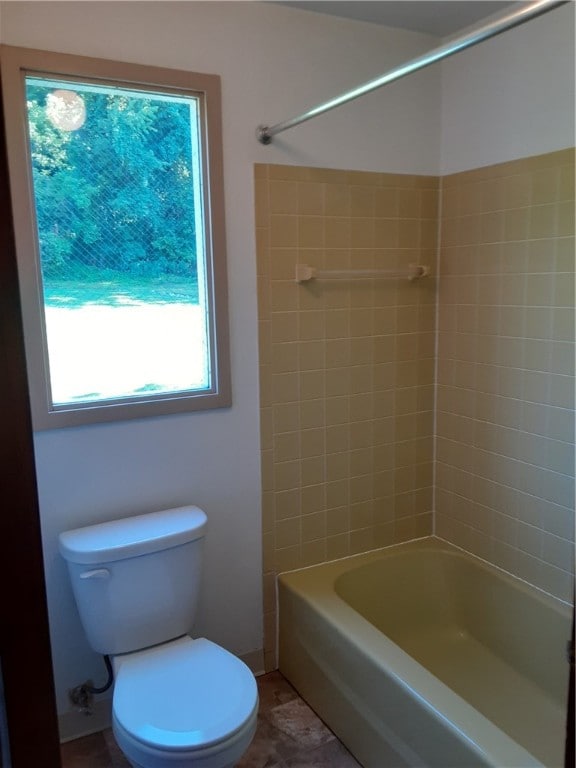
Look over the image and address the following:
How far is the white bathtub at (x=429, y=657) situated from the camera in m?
1.69

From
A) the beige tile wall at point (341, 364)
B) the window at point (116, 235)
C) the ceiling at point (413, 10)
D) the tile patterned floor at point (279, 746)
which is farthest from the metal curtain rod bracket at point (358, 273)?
the tile patterned floor at point (279, 746)

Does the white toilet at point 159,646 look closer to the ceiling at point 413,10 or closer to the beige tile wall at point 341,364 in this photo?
the beige tile wall at point 341,364

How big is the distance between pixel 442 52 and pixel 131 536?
1601mm

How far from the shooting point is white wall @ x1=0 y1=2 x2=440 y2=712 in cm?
191

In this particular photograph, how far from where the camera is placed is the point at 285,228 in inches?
87.1

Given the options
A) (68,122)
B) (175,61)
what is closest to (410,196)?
(175,61)

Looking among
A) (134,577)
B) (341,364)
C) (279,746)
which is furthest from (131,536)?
(341,364)

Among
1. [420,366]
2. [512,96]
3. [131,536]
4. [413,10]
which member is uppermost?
[413,10]

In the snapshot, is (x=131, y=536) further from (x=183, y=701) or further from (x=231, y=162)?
(x=231, y=162)

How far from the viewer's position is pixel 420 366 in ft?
8.55

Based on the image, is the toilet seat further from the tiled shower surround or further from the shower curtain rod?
the shower curtain rod

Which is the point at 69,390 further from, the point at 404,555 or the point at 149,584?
the point at 404,555

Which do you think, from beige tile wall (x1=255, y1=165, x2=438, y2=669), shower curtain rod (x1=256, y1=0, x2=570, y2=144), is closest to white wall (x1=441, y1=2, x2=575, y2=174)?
beige tile wall (x1=255, y1=165, x2=438, y2=669)

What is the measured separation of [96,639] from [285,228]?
5.00 ft
